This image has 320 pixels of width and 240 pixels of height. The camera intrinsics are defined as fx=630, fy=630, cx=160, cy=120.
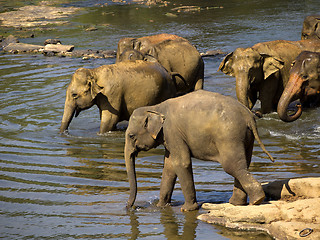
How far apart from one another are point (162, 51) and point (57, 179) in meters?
6.13

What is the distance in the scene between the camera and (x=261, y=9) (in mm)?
30797

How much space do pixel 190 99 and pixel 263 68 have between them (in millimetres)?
5551

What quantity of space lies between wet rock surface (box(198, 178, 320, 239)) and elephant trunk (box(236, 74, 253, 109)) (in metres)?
4.88

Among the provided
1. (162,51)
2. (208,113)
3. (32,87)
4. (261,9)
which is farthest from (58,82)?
(261,9)

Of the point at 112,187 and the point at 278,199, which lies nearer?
the point at 278,199

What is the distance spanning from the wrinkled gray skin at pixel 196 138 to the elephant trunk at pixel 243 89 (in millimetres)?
4760

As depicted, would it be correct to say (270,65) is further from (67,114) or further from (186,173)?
(186,173)

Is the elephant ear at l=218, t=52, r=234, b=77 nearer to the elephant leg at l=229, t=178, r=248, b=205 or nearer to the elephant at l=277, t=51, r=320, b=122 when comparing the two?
the elephant at l=277, t=51, r=320, b=122

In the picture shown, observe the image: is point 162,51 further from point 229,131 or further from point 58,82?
point 229,131

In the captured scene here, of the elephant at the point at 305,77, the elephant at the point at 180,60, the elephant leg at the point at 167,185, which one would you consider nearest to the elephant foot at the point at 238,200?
the elephant leg at the point at 167,185

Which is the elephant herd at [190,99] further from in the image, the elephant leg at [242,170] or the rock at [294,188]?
the rock at [294,188]

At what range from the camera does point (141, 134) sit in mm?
7473

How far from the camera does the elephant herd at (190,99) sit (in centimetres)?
698

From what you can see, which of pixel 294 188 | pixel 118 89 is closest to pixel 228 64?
pixel 118 89
